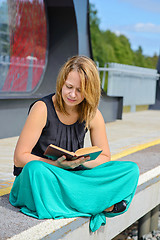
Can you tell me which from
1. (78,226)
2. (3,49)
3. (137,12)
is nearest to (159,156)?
(78,226)

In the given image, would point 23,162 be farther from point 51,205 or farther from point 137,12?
point 137,12

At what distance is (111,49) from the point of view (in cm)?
7356

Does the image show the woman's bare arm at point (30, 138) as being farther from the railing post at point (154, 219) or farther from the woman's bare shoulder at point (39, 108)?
the railing post at point (154, 219)

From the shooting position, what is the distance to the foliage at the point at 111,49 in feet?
226

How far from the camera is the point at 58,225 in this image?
2.56 m

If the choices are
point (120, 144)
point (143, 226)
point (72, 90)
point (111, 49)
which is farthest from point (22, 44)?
point (111, 49)

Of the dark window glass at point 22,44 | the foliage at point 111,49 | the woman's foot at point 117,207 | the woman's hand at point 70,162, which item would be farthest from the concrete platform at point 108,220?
the foliage at point 111,49

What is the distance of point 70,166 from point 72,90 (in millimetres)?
517

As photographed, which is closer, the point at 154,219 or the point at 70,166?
the point at 70,166

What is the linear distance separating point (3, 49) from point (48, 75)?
137cm

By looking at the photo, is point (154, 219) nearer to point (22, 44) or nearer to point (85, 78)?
point (85, 78)

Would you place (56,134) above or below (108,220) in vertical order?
above

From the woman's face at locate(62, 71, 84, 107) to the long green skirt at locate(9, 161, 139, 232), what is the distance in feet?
1.55

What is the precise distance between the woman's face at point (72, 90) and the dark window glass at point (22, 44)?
6.30 meters
